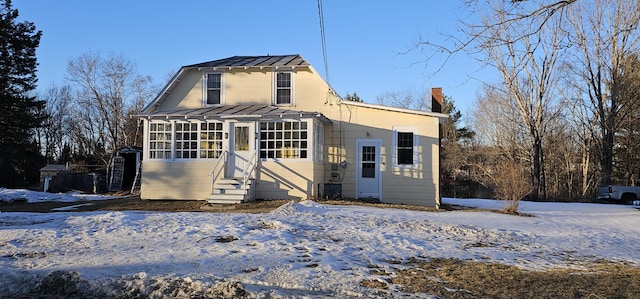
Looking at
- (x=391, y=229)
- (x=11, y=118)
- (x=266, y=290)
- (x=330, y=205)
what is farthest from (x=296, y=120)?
(x=11, y=118)

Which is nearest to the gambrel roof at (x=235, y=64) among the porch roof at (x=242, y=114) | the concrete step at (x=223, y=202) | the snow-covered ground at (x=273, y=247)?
the porch roof at (x=242, y=114)

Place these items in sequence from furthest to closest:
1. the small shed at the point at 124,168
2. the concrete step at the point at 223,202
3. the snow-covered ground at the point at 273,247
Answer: the small shed at the point at 124,168 < the concrete step at the point at 223,202 < the snow-covered ground at the point at 273,247

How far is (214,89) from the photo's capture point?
59.9 ft

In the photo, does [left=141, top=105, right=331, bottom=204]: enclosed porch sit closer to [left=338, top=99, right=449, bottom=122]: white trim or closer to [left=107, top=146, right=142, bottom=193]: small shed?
[left=338, top=99, right=449, bottom=122]: white trim

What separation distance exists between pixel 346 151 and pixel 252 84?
456 centimetres

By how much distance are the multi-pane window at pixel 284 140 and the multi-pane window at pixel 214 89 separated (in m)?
3.16

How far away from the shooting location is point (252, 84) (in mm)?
18016

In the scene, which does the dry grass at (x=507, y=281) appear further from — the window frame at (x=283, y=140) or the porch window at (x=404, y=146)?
the porch window at (x=404, y=146)

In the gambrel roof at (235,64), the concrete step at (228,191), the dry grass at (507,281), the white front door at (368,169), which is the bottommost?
the dry grass at (507,281)

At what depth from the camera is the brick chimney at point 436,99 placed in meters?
19.5

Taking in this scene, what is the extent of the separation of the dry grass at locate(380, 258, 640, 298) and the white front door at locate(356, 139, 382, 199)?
10.1 meters

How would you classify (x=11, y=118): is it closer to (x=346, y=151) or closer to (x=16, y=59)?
(x=16, y=59)

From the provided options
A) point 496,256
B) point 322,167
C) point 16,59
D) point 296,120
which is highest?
point 16,59

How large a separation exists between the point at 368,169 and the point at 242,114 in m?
5.17
